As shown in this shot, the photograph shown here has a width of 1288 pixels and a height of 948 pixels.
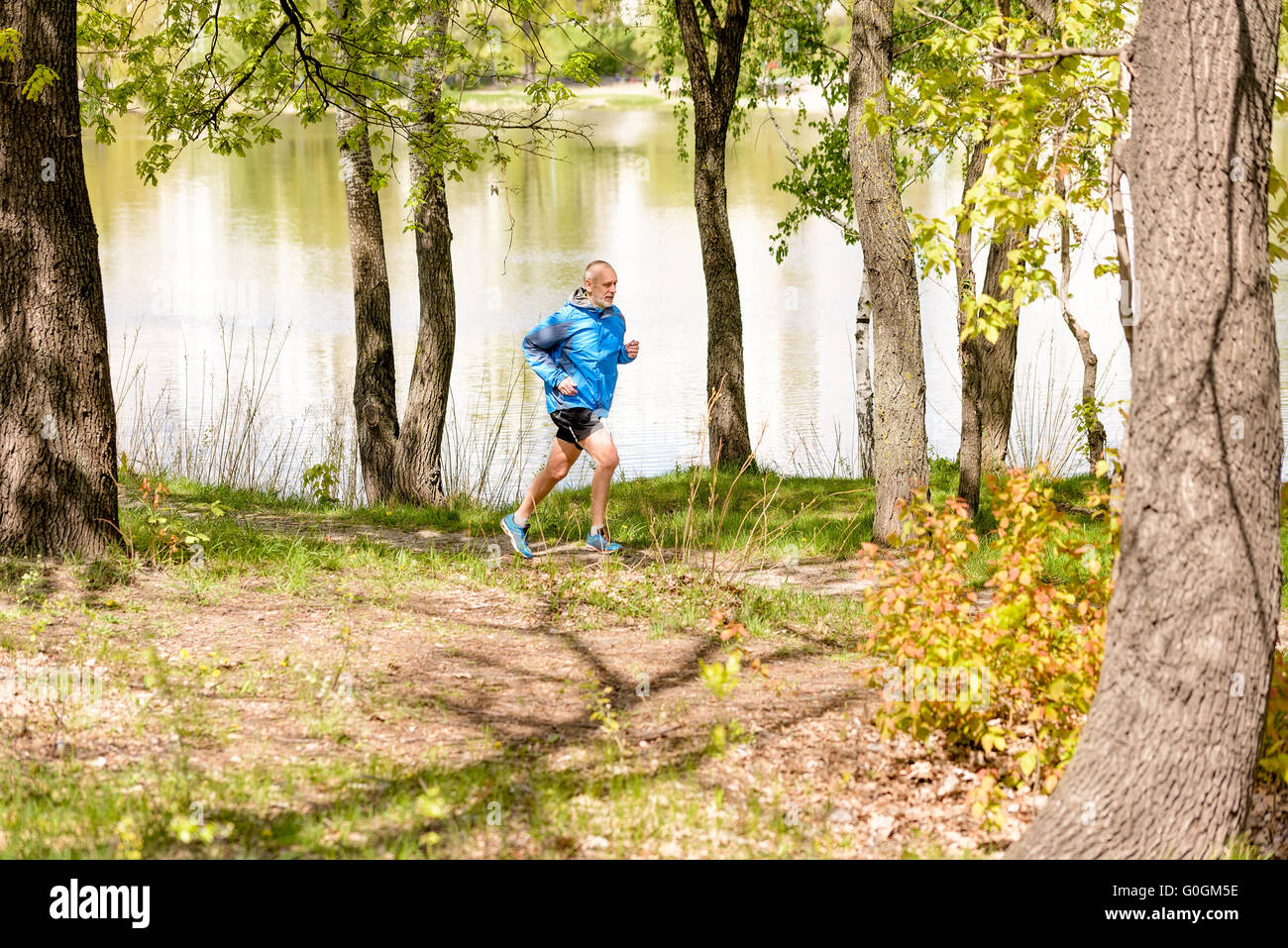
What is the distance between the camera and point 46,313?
6688mm

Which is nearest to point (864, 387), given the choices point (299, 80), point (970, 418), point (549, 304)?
point (970, 418)

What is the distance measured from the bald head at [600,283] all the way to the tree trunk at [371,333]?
4.07 metres

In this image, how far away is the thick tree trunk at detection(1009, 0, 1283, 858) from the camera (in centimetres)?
381

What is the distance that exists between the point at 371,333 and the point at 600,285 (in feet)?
14.3

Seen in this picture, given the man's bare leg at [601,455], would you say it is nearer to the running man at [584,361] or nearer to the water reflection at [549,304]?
the running man at [584,361]

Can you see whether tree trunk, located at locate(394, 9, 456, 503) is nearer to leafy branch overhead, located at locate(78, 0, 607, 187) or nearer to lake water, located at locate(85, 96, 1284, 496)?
lake water, located at locate(85, 96, 1284, 496)

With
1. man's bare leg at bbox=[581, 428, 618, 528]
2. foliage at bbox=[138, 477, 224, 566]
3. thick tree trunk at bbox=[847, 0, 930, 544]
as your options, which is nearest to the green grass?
thick tree trunk at bbox=[847, 0, 930, 544]

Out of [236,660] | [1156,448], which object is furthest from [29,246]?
[1156,448]

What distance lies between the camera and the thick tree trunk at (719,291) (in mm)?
12109

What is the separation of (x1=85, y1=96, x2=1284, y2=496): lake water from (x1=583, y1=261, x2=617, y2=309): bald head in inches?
62.3

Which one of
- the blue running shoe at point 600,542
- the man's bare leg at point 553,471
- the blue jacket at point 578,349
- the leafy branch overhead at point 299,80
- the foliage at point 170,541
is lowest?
the blue running shoe at point 600,542

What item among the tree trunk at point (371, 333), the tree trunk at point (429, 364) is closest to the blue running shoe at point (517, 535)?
the tree trunk at point (429, 364)
